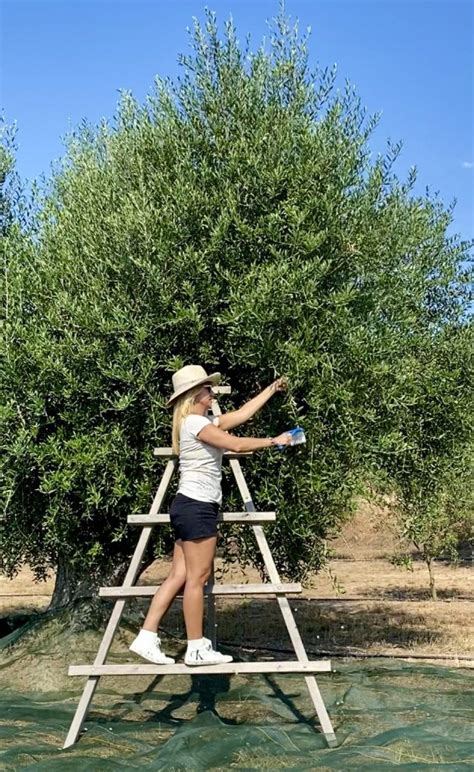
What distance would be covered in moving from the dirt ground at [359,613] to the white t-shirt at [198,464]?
137 inches

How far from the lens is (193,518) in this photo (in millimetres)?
6973

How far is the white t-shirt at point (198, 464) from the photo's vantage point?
23.3 ft

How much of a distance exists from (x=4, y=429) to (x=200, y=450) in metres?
3.16

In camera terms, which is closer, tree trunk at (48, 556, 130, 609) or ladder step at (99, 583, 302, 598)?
ladder step at (99, 583, 302, 598)

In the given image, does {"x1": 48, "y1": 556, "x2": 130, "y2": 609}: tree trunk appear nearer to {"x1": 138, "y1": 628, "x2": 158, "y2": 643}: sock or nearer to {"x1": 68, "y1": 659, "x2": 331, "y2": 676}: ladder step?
{"x1": 68, "y1": 659, "x2": 331, "y2": 676}: ladder step

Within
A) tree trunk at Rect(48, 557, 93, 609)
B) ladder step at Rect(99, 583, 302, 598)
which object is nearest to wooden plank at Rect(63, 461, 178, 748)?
ladder step at Rect(99, 583, 302, 598)

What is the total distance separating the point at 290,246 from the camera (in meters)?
9.30

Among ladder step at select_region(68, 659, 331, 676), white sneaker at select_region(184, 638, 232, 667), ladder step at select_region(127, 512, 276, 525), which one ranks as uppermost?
ladder step at select_region(127, 512, 276, 525)

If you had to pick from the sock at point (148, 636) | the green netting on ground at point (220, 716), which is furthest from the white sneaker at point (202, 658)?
the green netting on ground at point (220, 716)

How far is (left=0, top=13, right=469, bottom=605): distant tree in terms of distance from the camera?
894cm

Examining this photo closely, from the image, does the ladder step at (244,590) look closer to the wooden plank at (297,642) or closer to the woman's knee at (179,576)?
the wooden plank at (297,642)

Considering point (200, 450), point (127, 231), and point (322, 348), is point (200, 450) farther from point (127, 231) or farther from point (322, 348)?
point (127, 231)

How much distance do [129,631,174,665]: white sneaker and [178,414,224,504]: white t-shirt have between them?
1285mm

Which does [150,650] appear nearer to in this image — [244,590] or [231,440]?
[244,590]
